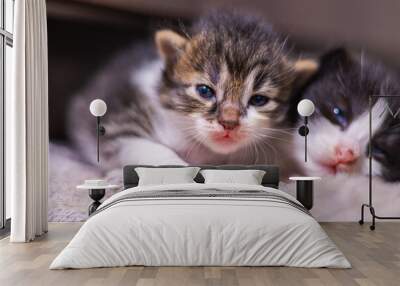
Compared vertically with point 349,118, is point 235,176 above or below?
below

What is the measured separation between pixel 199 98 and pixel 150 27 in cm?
114

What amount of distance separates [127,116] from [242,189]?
246 cm

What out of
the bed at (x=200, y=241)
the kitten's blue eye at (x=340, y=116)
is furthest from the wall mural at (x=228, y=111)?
the bed at (x=200, y=241)

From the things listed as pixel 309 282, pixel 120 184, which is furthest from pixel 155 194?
pixel 120 184

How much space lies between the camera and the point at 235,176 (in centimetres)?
679

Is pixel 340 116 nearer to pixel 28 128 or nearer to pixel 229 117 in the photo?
pixel 229 117

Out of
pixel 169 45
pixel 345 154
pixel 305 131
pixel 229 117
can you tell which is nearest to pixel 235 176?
pixel 229 117

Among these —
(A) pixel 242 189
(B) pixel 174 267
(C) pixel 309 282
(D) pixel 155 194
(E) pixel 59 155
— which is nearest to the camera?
(C) pixel 309 282

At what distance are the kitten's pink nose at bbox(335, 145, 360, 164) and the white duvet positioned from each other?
3.03 meters

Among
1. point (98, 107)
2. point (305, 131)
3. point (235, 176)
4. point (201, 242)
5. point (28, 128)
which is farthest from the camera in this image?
point (305, 131)

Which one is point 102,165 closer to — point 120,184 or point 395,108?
point 120,184

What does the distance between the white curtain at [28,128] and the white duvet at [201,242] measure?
1.57 m

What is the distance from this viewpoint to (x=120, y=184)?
7.54 metres

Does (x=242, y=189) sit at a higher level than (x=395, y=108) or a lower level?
lower
